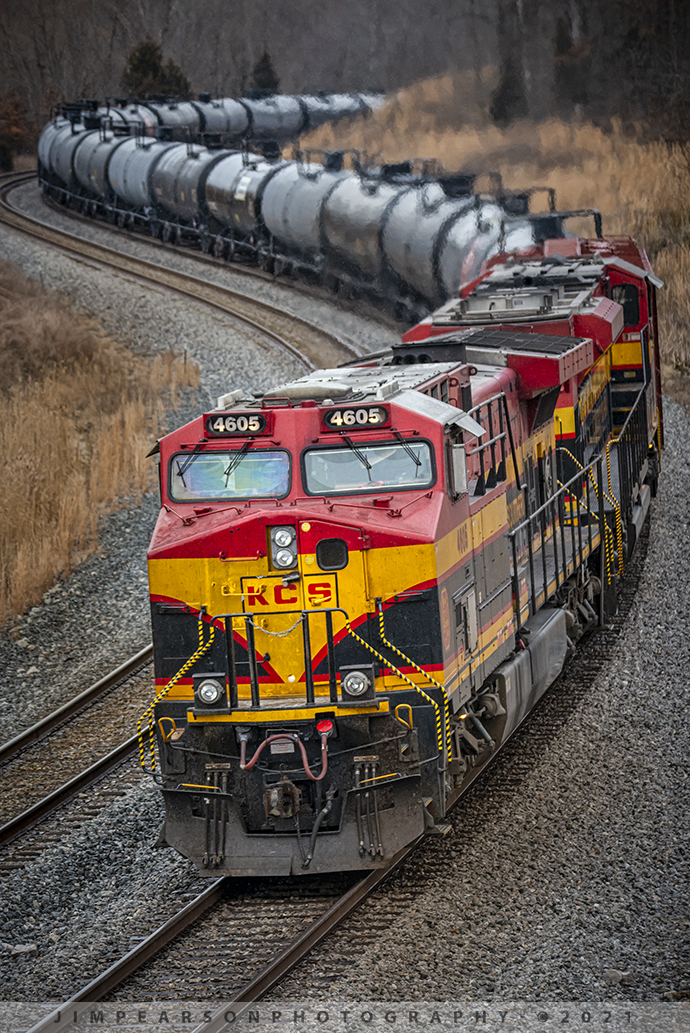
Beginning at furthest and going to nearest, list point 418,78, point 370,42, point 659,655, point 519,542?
1. point 370,42
2. point 418,78
3. point 659,655
4. point 519,542

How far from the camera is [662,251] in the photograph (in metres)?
34.4

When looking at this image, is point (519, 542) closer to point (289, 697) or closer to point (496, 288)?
point (289, 697)

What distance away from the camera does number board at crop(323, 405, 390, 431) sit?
333 inches

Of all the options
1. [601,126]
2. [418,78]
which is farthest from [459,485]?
[418,78]

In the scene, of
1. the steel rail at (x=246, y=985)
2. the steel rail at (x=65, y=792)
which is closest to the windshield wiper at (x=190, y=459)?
the steel rail at (x=246, y=985)

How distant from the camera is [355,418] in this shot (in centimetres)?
849

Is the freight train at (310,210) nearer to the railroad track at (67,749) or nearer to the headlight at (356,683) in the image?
the railroad track at (67,749)

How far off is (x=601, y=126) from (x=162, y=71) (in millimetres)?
35750

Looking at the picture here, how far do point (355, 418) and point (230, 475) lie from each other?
1028mm

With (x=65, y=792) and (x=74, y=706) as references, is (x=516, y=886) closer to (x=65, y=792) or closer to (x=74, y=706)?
(x=65, y=792)

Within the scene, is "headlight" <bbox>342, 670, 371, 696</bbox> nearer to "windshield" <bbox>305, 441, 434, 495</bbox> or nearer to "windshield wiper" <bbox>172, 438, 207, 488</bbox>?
"windshield" <bbox>305, 441, 434, 495</bbox>

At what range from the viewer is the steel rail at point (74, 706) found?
39.2ft

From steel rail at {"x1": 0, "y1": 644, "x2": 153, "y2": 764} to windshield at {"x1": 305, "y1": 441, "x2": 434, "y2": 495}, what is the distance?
208 inches

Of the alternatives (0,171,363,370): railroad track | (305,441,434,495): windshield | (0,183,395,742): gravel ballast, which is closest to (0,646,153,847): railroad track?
(0,183,395,742): gravel ballast
